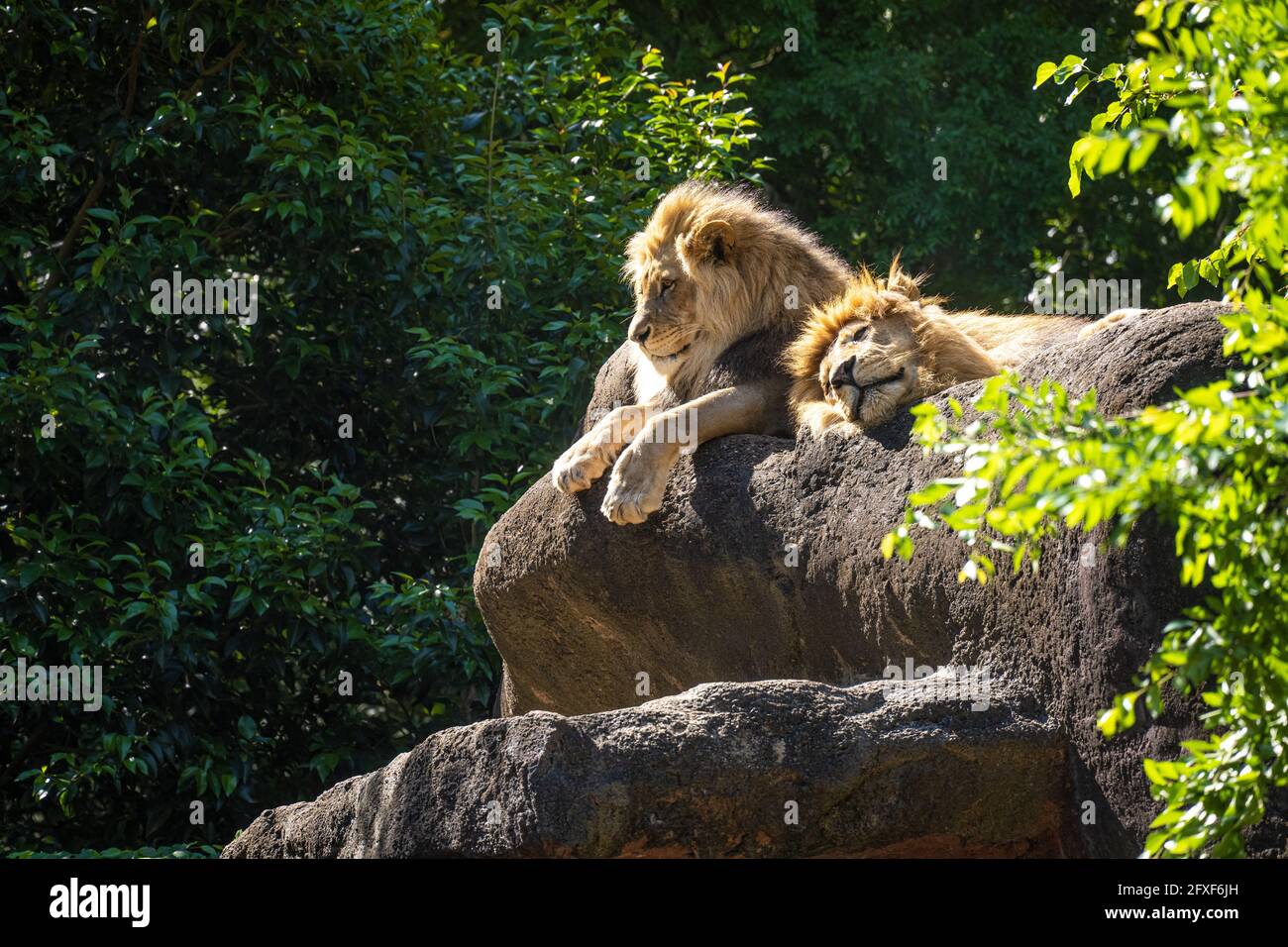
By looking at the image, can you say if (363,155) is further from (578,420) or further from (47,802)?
(47,802)

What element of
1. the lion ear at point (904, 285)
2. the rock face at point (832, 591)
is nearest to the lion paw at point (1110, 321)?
the rock face at point (832, 591)

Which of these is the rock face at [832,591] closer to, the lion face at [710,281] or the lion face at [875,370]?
the lion face at [875,370]

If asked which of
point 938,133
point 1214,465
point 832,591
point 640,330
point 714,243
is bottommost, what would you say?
point 832,591

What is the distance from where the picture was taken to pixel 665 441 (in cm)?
584

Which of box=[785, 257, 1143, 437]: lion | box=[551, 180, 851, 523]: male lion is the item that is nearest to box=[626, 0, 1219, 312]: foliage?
box=[551, 180, 851, 523]: male lion

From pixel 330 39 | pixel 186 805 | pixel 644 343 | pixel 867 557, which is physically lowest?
pixel 186 805

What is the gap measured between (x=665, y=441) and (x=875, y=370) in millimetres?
887

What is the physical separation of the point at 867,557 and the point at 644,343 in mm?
1772

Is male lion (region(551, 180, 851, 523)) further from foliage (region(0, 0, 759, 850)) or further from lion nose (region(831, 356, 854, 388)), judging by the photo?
foliage (region(0, 0, 759, 850))

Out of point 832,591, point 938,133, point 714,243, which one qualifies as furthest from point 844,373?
point 938,133

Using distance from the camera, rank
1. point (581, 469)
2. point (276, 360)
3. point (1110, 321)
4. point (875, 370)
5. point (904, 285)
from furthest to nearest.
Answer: point (276, 360)
point (581, 469)
point (904, 285)
point (875, 370)
point (1110, 321)

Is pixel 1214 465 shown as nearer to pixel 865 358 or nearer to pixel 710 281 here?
pixel 865 358
